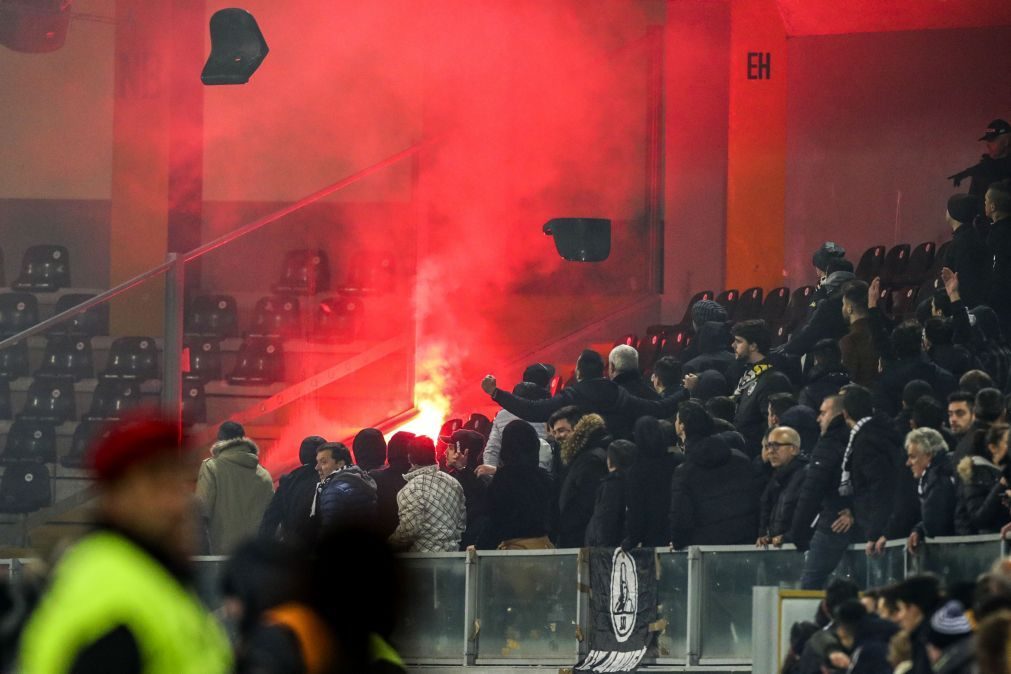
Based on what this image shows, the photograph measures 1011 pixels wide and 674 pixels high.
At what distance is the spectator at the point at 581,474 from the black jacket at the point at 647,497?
0.29 m

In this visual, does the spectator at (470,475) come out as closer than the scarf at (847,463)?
No

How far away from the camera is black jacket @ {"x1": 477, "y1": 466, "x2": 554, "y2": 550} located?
805cm

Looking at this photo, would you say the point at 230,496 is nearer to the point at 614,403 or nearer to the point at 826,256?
the point at 614,403

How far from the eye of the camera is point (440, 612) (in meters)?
8.02

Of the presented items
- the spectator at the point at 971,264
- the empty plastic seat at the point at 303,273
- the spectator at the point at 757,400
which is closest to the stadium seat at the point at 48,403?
the empty plastic seat at the point at 303,273

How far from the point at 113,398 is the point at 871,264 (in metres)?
4.56

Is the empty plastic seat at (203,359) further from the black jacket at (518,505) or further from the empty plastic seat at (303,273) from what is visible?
the black jacket at (518,505)

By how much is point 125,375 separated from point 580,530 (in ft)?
15.3

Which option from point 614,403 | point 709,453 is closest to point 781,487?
point 709,453

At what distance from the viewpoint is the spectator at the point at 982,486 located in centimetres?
582

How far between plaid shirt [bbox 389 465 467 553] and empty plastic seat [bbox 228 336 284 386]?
3649 millimetres

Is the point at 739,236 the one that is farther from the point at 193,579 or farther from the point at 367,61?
the point at 193,579

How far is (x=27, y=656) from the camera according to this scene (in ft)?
8.25

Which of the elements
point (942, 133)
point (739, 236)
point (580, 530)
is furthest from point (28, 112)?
point (580, 530)
